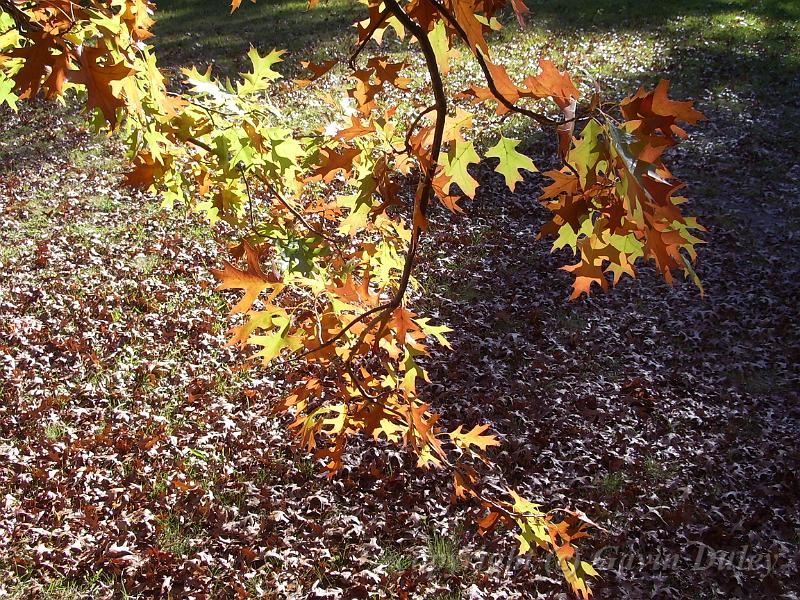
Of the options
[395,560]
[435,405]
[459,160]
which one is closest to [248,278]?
[459,160]

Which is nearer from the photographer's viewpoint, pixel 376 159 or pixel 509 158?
pixel 509 158

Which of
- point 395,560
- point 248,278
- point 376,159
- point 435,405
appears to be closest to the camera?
point 248,278

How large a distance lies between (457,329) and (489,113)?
5.68 m

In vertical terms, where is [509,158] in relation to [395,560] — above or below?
above

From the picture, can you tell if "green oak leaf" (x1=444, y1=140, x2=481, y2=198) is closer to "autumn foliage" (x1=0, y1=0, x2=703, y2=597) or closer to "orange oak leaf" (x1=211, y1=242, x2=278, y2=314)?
"autumn foliage" (x1=0, y1=0, x2=703, y2=597)

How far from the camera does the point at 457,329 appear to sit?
572 centimetres

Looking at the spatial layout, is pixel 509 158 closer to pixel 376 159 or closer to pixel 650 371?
pixel 376 159

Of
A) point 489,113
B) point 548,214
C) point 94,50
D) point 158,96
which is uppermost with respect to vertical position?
point 94,50

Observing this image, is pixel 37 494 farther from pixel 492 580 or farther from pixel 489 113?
pixel 489 113

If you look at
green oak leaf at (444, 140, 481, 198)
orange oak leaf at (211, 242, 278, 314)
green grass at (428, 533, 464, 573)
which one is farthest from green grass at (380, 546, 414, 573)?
green oak leaf at (444, 140, 481, 198)

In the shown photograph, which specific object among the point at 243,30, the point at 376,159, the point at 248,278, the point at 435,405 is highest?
the point at 243,30

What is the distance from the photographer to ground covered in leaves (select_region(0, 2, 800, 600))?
364 cm

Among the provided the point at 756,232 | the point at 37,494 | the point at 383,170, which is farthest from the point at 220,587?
the point at 756,232

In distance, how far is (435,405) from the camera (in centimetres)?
486
